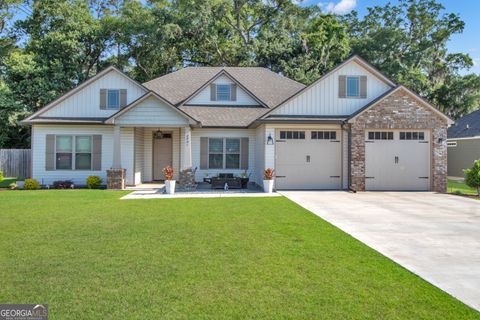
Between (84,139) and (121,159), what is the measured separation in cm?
214

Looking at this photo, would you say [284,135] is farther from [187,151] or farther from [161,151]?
[161,151]

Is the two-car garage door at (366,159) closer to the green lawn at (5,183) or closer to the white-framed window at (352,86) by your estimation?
the white-framed window at (352,86)

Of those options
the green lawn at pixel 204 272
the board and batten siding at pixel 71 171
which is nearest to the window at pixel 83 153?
the board and batten siding at pixel 71 171

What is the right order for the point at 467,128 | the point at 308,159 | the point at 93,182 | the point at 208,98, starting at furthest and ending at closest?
1. the point at 467,128
2. the point at 208,98
3. the point at 93,182
4. the point at 308,159

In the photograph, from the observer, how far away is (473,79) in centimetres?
3225

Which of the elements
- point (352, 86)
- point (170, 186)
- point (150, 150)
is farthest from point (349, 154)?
point (150, 150)

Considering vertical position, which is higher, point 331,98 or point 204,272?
point 331,98

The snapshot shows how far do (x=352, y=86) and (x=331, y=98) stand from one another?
43.6 inches

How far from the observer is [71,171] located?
1738 centimetres

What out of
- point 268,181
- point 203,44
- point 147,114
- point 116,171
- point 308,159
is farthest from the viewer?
point 203,44

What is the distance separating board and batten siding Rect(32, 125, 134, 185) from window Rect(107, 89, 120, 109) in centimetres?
122

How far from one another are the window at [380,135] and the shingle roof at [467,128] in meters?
11.2

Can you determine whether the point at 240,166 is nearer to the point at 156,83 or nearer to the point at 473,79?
the point at 156,83

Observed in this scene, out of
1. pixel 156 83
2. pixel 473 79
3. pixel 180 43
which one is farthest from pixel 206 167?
pixel 473 79
